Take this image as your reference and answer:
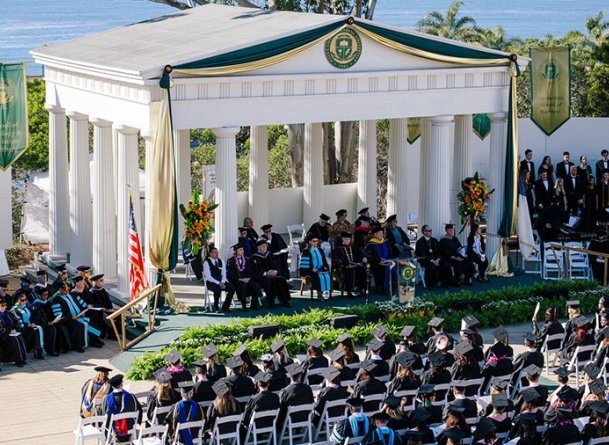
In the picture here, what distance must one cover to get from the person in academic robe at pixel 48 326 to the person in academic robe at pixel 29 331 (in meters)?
0.08

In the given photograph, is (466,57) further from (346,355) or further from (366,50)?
(346,355)

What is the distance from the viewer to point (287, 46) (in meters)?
26.5

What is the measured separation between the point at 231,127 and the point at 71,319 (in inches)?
197

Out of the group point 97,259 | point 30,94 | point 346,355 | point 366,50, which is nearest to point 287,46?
point 366,50

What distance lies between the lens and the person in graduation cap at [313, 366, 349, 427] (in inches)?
741

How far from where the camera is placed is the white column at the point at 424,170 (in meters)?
30.0

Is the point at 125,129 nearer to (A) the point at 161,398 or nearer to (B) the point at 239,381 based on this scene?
(B) the point at 239,381

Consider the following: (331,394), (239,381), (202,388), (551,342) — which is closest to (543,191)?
(551,342)

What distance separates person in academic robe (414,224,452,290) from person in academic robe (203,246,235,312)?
4807 mm

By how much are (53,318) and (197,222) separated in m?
3.53

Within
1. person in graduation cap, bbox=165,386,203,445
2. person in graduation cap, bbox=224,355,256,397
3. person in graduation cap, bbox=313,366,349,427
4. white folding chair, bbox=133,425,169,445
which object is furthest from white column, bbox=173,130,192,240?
white folding chair, bbox=133,425,169,445

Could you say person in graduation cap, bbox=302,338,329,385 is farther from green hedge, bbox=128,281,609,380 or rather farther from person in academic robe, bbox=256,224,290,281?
person in academic robe, bbox=256,224,290,281

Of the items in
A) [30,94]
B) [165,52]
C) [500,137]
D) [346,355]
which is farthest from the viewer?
[30,94]

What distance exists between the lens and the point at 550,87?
32.5m
